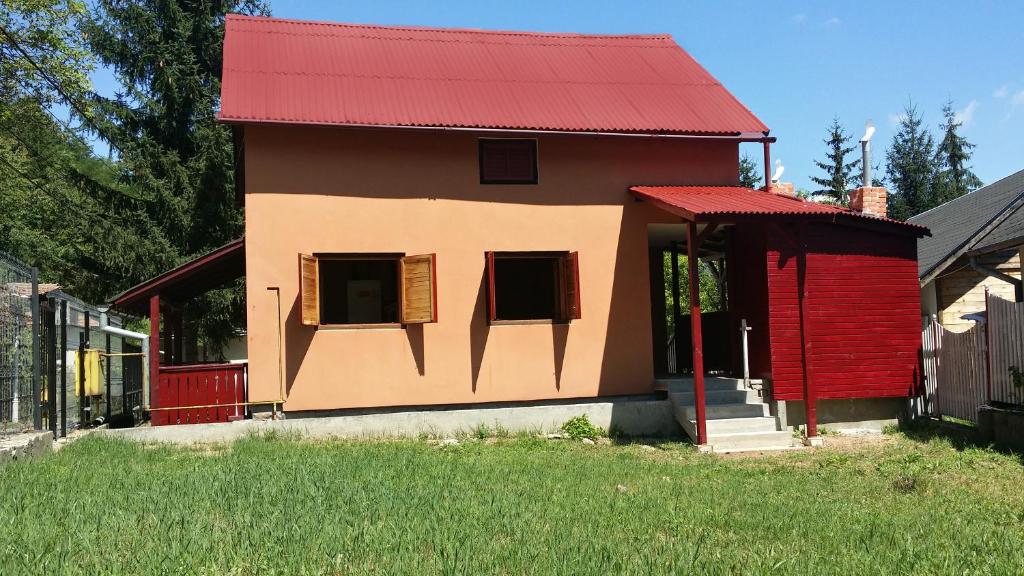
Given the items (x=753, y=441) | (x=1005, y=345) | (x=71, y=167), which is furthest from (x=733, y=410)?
(x=71, y=167)

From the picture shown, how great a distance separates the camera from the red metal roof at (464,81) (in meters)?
13.1

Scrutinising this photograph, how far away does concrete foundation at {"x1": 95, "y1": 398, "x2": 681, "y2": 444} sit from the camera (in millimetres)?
12125

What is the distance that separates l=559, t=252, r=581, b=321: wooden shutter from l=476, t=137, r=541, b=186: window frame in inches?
51.4

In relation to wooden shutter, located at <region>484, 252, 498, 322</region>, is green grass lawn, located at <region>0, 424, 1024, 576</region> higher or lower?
lower

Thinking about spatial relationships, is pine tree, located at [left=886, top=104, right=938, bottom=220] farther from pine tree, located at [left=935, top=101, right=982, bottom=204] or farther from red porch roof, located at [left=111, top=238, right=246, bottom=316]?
red porch roof, located at [left=111, top=238, right=246, bottom=316]

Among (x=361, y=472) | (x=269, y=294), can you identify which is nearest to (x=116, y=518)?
(x=361, y=472)

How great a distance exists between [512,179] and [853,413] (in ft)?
20.8

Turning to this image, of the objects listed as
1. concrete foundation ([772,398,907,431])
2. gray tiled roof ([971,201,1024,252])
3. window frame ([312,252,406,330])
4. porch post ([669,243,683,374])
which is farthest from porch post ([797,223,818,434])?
window frame ([312,252,406,330])

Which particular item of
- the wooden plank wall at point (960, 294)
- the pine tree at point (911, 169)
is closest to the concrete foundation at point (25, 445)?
the wooden plank wall at point (960, 294)

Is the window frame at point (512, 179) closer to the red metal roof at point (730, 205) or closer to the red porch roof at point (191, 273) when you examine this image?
the red metal roof at point (730, 205)

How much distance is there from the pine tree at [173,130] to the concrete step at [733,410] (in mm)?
14877

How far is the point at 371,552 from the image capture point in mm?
5383

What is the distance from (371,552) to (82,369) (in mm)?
9263

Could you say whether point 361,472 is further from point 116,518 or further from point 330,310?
point 330,310
